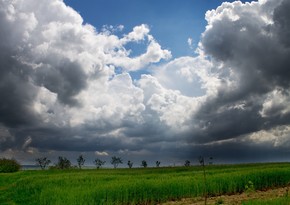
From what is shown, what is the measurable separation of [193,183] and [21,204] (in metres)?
12.9

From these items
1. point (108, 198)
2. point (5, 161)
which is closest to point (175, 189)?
point (108, 198)

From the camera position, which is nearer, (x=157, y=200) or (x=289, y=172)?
(x=157, y=200)

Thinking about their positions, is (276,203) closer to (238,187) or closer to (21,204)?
(238,187)

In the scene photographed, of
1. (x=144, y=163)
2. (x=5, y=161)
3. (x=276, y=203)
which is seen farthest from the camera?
(x=144, y=163)

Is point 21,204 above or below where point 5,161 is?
below

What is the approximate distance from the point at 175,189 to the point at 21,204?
1125 cm

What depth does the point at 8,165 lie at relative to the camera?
9106 cm

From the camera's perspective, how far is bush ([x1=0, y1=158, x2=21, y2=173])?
88562mm

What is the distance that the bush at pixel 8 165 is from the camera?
3487 inches

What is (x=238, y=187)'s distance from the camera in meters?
29.7

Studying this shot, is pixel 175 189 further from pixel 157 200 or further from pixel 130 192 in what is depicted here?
pixel 130 192

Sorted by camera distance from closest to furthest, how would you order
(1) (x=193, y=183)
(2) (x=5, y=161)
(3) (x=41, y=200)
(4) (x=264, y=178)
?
(3) (x=41, y=200)
(1) (x=193, y=183)
(4) (x=264, y=178)
(2) (x=5, y=161)

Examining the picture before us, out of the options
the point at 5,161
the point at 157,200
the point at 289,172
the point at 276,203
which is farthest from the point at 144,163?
the point at 276,203

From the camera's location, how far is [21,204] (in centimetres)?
2534
